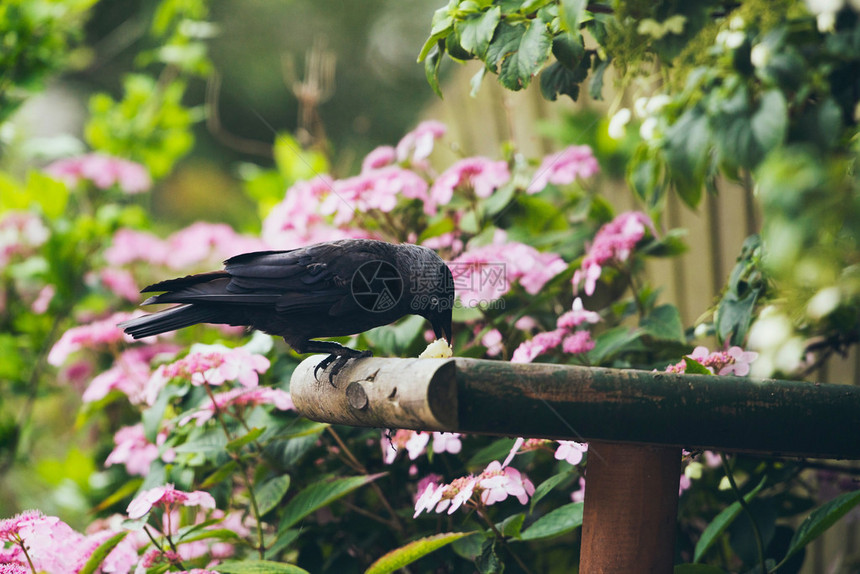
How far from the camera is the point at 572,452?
139cm

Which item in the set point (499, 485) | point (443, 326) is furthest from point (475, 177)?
point (499, 485)

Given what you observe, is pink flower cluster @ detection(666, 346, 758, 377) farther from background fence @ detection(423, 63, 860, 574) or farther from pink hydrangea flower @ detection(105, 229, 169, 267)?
pink hydrangea flower @ detection(105, 229, 169, 267)

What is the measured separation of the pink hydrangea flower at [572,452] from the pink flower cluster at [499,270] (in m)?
0.55

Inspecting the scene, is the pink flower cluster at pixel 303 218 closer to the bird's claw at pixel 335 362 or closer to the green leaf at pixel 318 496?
the bird's claw at pixel 335 362

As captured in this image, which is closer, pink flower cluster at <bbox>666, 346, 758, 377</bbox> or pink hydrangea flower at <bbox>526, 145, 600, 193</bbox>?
pink flower cluster at <bbox>666, 346, 758, 377</bbox>

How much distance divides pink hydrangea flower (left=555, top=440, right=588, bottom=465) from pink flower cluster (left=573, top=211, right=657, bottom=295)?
0.50 metres

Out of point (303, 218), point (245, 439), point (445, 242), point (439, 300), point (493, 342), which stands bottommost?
point (245, 439)

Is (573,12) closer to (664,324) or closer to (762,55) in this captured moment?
(762,55)

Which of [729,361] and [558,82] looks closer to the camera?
[729,361]

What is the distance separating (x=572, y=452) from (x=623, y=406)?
332 mm

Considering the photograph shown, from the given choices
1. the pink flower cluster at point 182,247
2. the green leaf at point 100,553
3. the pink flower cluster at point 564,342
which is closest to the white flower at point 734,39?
the pink flower cluster at point 564,342

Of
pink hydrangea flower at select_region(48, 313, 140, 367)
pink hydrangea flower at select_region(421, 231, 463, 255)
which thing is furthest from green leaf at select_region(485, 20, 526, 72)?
pink hydrangea flower at select_region(48, 313, 140, 367)

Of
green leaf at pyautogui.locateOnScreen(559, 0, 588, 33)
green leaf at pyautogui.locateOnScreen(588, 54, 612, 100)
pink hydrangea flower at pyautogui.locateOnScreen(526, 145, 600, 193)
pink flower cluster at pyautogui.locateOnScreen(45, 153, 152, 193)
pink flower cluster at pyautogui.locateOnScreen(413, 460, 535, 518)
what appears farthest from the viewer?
pink flower cluster at pyautogui.locateOnScreen(45, 153, 152, 193)

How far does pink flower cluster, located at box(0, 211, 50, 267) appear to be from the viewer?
10.1 feet
